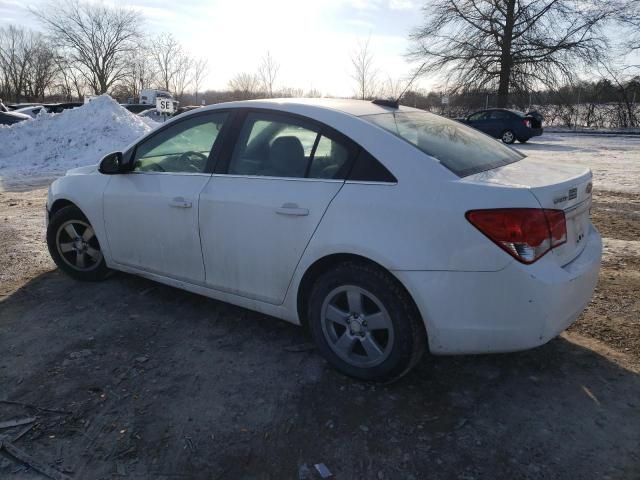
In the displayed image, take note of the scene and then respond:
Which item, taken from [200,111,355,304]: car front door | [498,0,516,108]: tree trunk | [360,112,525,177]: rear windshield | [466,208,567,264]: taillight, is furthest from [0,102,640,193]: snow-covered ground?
[498,0,516,108]: tree trunk

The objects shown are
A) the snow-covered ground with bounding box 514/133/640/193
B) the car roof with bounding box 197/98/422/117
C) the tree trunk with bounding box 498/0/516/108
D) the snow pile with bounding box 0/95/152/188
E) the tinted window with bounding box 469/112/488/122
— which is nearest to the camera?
the car roof with bounding box 197/98/422/117

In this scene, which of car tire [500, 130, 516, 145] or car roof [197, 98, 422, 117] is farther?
A: car tire [500, 130, 516, 145]

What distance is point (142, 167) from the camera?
395cm

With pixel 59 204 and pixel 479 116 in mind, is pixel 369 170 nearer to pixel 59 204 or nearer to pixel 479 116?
pixel 59 204

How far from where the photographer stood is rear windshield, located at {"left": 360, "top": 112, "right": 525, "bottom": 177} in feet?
9.50

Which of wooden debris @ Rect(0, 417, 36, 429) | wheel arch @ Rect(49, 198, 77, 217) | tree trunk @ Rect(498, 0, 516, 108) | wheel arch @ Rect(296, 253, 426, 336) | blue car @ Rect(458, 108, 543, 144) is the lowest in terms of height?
wooden debris @ Rect(0, 417, 36, 429)

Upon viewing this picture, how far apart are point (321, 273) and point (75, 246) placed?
8.72 feet

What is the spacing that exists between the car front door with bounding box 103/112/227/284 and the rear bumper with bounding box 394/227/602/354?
1.65m

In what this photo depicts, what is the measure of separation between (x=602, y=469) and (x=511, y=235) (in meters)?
1.12

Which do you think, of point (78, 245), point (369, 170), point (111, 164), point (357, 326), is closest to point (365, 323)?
point (357, 326)

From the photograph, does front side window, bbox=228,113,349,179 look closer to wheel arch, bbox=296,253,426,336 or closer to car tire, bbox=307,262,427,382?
wheel arch, bbox=296,253,426,336

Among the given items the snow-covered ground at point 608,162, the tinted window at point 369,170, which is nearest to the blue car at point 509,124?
the snow-covered ground at point 608,162

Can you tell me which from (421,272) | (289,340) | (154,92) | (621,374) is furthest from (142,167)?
(154,92)

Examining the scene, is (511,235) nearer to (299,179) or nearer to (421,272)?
(421,272)
